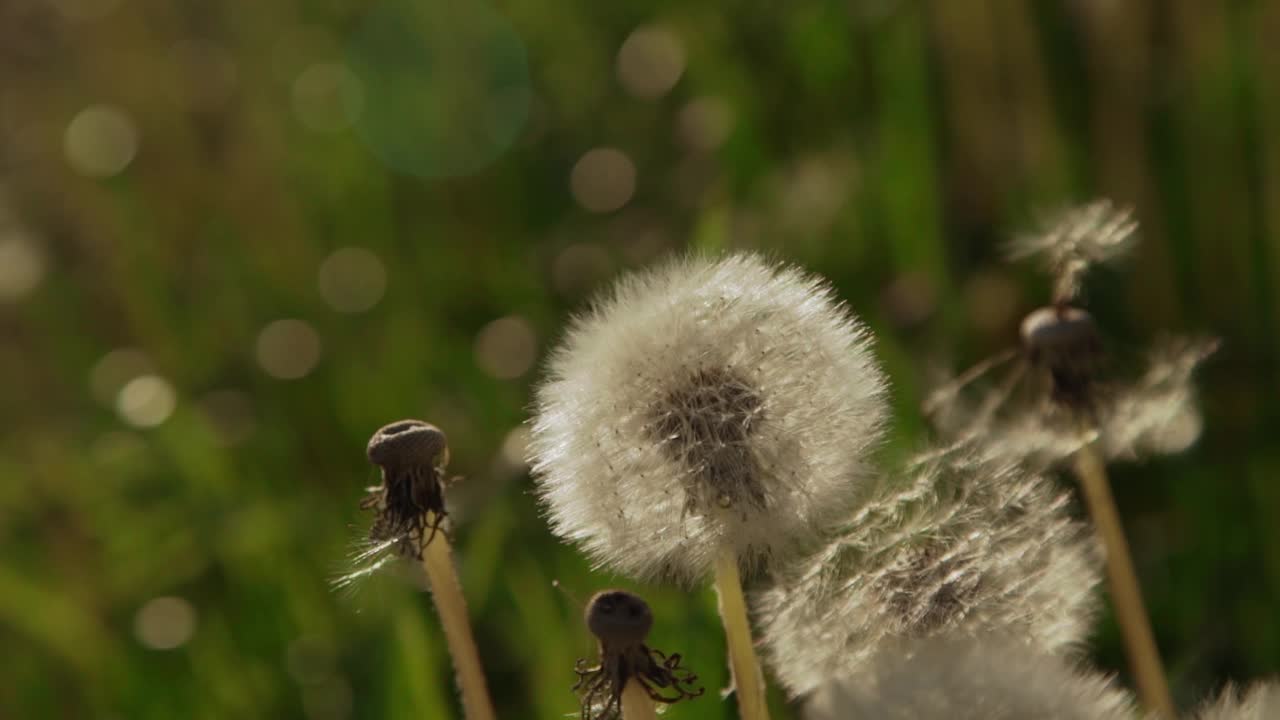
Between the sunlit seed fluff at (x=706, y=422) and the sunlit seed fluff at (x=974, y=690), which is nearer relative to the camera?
the sunlit seed fluff at (x=974, y=690)

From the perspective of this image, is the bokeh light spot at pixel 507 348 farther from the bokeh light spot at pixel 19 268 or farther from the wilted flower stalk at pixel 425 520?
the wilted flower stalk at pixel 425 520

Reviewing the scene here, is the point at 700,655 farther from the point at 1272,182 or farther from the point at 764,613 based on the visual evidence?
the point at 1272,182

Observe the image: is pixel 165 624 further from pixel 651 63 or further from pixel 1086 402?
pixel 651 63

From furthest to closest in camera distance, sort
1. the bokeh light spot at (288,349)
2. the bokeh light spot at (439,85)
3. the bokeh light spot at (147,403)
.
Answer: the bokeh light spot at (439,85), the bokeh light spot at (288,349), the bokeh light spot at (147,403)

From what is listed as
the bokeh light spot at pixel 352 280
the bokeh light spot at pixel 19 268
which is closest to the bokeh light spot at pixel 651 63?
the bokeh light spot at pixel 352 280

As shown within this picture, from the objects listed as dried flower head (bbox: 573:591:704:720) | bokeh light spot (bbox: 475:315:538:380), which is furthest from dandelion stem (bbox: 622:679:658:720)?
→ bokeh light spot (bbox: 475:315:538:380)

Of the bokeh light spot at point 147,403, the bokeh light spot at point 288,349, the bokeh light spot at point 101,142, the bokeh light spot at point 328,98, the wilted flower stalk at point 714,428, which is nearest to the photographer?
the wilted flower stalk at point 714,428

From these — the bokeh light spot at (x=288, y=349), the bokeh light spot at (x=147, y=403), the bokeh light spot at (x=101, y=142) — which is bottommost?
the bokeh light spot at (x=147, y=403)
